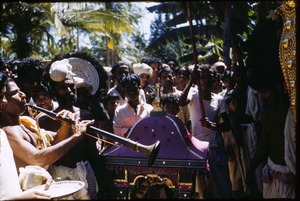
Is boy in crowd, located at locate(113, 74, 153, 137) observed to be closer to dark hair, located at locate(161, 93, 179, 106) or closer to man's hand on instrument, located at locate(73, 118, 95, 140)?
dark hair, located at locate(161, 93, 179, 106)

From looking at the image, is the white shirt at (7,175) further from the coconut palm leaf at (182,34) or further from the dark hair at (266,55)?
the coconut palm leaf at (182,34)

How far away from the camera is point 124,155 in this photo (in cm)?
270

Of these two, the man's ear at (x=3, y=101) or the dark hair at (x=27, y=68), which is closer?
the man's ear at (x=3, y=101)

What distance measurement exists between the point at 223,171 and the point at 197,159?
5.09ft

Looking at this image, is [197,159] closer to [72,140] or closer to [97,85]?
[72,140]

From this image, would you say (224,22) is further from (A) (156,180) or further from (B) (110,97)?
(A) (156,180)

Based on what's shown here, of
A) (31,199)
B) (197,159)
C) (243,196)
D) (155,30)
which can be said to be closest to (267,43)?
(197,159)

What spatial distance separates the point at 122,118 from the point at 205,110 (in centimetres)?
122

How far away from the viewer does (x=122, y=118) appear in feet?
11.8

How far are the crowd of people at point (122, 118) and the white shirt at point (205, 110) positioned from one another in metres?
0.01

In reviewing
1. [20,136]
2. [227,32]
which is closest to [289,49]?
[20,136]

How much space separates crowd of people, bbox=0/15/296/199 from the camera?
2.42m

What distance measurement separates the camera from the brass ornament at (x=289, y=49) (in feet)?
7.48

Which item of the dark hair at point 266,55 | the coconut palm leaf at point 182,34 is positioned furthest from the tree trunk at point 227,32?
the dark hair at point 266,55
